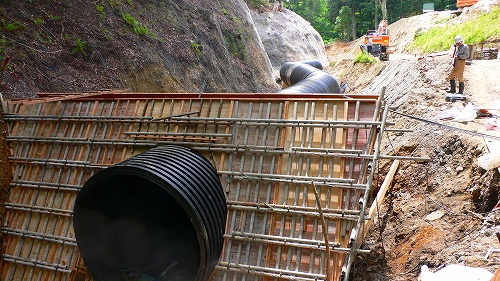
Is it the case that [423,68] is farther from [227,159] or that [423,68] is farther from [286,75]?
[227,159]

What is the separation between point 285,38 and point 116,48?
67.1 feet

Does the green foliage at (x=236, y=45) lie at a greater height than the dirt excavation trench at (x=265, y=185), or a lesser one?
greater

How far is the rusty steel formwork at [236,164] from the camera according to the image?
5629 mm

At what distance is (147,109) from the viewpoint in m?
7.10

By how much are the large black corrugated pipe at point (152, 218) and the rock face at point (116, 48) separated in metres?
2.06

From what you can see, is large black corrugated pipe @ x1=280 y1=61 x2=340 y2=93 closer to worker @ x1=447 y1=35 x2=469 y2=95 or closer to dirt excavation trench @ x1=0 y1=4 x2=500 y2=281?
worker @ x1=447 y1=35 x2=469 y2=95

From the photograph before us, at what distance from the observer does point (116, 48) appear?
1311 centimetres

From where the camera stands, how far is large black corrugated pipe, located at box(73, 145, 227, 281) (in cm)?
540

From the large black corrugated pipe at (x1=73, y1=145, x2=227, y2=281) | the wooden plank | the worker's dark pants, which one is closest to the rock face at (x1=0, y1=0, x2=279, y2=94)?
the large black corrugated pipe at (x1=73, y1=145, x2=227, y2=281)

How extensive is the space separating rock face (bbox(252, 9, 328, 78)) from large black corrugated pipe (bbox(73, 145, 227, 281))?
71.5 ft

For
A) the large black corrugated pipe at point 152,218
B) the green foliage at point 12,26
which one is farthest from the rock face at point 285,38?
the large black corrugated pipe at point 152,218

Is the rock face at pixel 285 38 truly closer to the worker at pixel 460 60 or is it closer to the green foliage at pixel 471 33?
the green foliage at pixel 471 33

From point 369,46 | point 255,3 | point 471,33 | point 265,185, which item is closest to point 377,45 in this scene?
point 369,46

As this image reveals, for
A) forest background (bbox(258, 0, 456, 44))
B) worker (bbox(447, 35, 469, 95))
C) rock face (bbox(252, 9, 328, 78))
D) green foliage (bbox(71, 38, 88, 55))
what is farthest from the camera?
forest background (bbox(258, 0, 456, 44))
